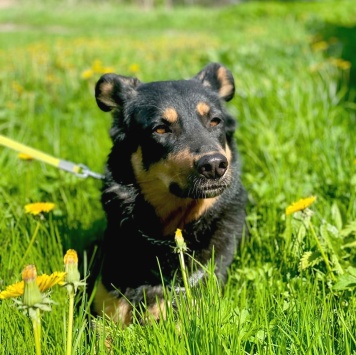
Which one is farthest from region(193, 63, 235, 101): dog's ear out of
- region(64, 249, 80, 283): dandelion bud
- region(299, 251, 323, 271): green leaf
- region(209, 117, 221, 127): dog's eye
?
region(64, 249, 80, 283): dandelion bud

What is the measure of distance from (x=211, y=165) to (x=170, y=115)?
532mm

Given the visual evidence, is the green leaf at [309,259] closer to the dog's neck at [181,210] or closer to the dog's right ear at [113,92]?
the dog's neck at [181,210]

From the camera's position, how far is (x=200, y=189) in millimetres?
2594

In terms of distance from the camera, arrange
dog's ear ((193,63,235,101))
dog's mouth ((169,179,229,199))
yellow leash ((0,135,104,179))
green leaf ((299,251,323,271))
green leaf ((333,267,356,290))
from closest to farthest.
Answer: green leaf ((333,267,356,290))
green leaf ((299,251,323,271))
dog's mouth ((169,179,229,199))
yellow leash ((0,135,104,179))
dog's ear ((193,63,235,101))

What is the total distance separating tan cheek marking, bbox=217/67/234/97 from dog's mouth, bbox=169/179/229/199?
Answer: 2.90 feet

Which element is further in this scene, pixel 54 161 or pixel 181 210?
pixel 54 161

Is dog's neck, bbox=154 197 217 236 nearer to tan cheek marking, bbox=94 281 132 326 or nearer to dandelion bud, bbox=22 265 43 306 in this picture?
tan cheek marking, bbox=94 281 132 326

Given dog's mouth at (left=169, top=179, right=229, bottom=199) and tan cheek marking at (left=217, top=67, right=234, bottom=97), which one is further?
tan cheek marking at (left=217, top=67, right=234, bottom=97)

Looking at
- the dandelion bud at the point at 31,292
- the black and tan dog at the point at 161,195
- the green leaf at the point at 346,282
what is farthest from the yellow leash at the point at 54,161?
the dandelion bud at the point at 31,292

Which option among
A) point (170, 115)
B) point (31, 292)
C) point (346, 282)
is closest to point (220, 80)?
point (170, 115)

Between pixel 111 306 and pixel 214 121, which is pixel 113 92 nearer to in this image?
pixel 214 121

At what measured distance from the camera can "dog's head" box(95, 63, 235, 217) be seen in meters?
2.58

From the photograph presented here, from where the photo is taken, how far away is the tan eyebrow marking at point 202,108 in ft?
9.57

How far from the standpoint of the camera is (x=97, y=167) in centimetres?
440
